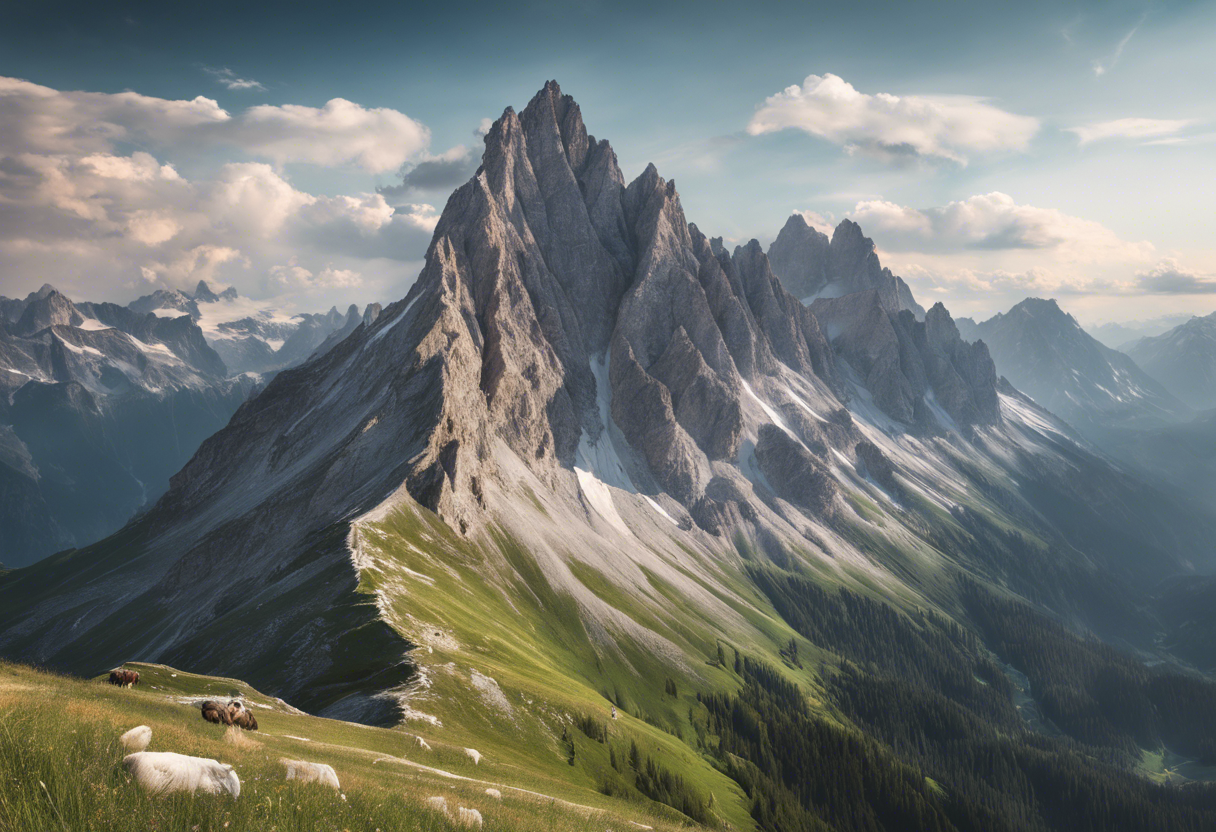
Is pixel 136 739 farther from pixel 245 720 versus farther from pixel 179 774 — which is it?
pixel 245 720

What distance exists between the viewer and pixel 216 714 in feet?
96.8

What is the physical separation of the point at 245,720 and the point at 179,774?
20753 mm

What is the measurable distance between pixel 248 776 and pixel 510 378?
17808 centimetres

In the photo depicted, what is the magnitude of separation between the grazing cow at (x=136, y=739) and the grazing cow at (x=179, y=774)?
1.62 metres

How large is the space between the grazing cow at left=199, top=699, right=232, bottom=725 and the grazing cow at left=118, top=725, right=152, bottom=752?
15659 mm

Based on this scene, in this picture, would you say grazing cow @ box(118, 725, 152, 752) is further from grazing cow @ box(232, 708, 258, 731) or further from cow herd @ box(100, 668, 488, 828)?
grazing cow @ box(232, 708, 258, 731)

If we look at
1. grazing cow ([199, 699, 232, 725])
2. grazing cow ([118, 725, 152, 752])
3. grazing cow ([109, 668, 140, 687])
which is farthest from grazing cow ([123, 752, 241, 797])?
grazing cow ([109, 668, 140, 687])

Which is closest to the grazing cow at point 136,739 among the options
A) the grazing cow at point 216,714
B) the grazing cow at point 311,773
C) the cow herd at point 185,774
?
the cow herd at point 185,774

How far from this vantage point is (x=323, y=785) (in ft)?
54.6

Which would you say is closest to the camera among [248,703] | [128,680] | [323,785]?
[323,785]

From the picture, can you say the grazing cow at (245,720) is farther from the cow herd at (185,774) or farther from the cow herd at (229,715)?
the cow herd at (185,774)

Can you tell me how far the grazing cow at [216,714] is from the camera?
2928 centimetres

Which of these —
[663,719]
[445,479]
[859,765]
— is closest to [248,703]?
[445,479]

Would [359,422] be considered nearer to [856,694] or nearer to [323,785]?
[323,785]
